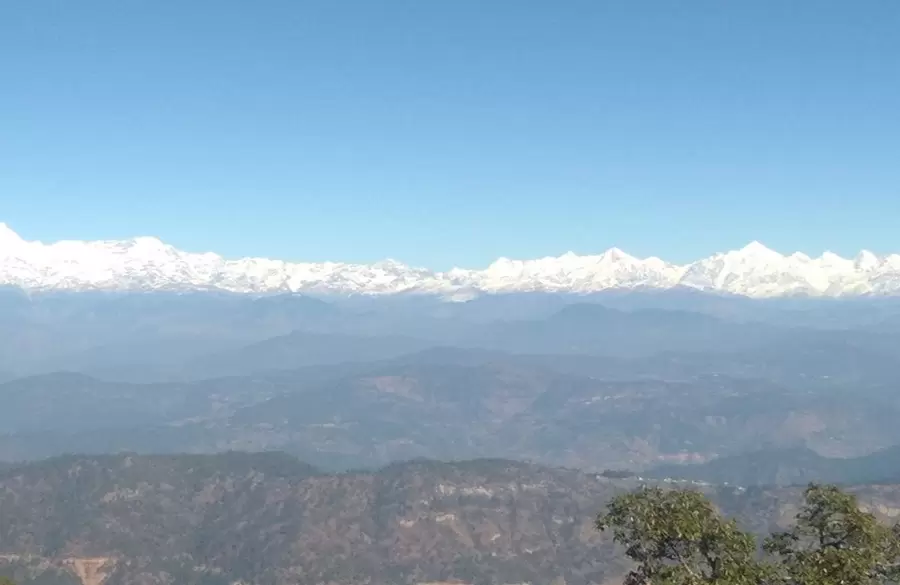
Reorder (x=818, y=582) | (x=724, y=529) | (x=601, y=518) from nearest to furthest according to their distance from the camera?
(x=818, y=582) → (x=724, y=529) → (x=601, y=518)

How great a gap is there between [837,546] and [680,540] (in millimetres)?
8881

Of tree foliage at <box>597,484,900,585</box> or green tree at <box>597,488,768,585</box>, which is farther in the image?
green tree at <box>597,488,768,585</box>

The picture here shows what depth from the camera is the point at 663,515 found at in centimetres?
4372

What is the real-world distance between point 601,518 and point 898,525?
1827cm

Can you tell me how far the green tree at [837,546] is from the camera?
3650cm

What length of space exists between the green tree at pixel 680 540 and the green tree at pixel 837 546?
2.44m

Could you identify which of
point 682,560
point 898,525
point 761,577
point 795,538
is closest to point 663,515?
point 682,560

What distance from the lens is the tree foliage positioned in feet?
123

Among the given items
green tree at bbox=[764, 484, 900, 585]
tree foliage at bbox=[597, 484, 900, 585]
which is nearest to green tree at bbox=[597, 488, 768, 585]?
tree foliage at bbox=[597, 484, 900, 585]

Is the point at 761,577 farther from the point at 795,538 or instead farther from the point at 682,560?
the point at 795,538

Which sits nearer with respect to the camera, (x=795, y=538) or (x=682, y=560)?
(x=682, y=560)

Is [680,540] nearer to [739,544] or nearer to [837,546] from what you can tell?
[739,544]

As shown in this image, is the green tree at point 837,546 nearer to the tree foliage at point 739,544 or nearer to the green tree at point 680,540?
the tree foliage at point 739,544

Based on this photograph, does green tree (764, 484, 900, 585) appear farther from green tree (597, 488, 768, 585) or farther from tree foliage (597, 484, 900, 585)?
green tree (597, 488, 768, 585)
